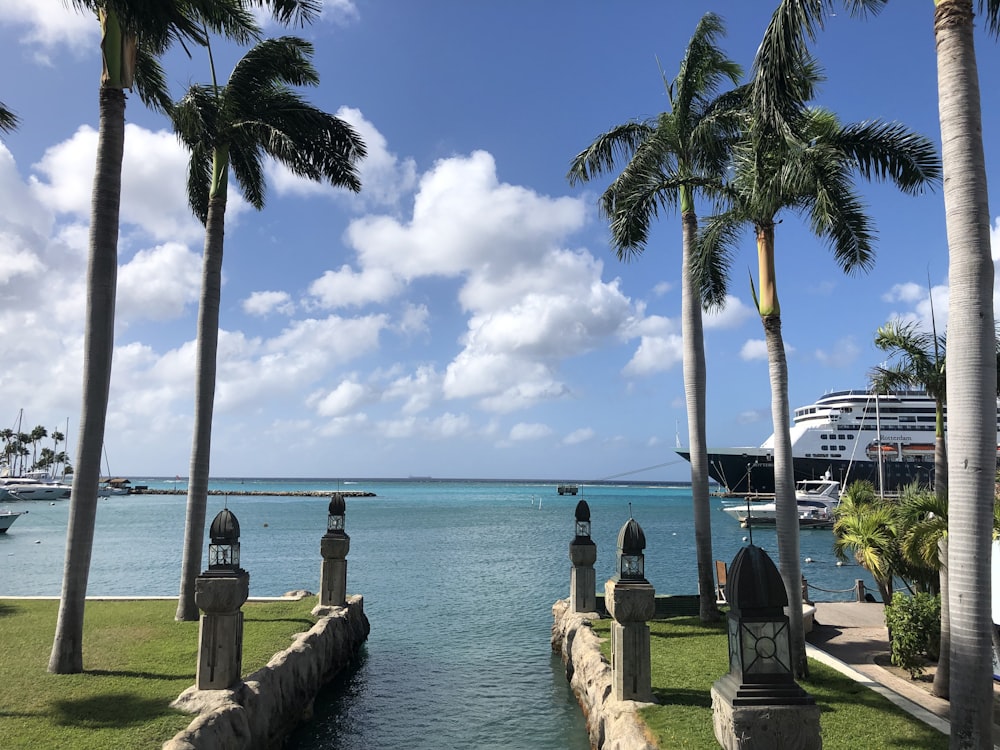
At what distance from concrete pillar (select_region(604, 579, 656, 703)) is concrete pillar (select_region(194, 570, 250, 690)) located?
491 centimetres

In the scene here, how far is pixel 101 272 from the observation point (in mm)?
10461

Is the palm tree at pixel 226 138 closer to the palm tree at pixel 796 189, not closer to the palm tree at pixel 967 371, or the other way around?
the palm tree at pixel 796 189

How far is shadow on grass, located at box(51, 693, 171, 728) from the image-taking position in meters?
7.93

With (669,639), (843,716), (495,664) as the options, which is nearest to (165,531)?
(495,664)

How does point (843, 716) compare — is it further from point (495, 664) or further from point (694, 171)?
point (694, 171)

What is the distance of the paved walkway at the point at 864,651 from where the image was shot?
9234 mm

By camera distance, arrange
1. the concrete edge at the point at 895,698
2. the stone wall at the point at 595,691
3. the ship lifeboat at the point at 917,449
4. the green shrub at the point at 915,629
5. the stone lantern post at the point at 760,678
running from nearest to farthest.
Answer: the stone lantern post at the point at 760,678
the stone wall at the point at 595,691
the concrete edge at the point at 895,698
the green shrub at the point at 915,629
the ship lifeboat at the point at 917,449

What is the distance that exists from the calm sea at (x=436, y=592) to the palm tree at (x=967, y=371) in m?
5.80

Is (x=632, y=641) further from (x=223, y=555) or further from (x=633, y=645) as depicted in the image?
(x=223, y=555)

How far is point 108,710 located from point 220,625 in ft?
4.87

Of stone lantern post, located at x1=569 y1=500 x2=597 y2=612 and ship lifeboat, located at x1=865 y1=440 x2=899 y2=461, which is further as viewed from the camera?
ship lifeboat, located at x1=865 y1=440 x2=899 y2=461

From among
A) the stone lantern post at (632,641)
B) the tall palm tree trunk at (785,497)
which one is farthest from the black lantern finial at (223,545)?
the tall palm tree trunk at (785,497)

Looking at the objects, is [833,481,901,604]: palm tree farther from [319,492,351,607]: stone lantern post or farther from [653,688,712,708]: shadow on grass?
[319,492,351,607]: stone lantern post

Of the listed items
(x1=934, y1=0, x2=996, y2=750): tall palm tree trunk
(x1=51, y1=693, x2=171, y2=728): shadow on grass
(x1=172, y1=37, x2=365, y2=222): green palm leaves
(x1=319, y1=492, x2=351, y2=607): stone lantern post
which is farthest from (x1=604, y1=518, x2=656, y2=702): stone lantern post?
(x1=172, y1=37, x2=365, y2=222): green palm leaves
